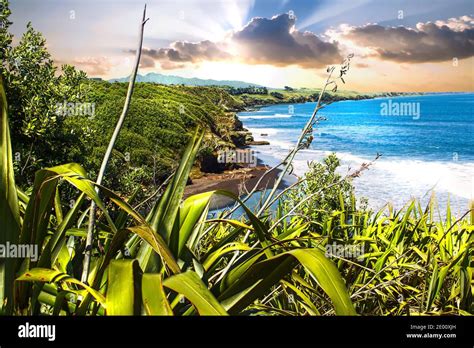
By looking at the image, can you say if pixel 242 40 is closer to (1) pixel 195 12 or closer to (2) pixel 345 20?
(1) pixel 195 12

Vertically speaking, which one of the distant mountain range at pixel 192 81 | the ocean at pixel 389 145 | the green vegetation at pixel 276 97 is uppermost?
the distant mountain range at pixel 192 81

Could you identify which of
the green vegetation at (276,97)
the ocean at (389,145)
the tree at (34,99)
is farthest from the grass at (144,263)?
the ocean at (389,145)

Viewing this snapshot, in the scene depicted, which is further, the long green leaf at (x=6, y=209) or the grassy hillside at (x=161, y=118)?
the grassy hillside at (x=161, y=118)

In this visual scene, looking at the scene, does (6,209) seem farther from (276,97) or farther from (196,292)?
(276,97)
